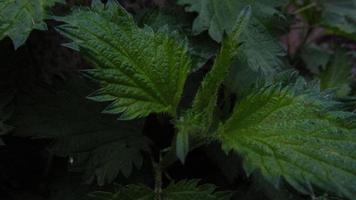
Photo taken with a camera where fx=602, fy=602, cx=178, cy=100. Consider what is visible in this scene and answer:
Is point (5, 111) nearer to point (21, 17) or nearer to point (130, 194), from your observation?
point (21, 17)

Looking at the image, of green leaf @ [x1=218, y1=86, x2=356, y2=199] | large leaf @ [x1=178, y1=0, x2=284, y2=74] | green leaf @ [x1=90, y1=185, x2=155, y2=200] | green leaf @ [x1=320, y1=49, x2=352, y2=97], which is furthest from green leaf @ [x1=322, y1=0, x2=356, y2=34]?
green leaf @ [x1=90, y1=185, x2=155, y2=200]

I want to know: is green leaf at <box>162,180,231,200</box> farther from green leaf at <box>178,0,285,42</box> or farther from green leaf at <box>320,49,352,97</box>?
green leaf at <box>320,49,352,97</box>

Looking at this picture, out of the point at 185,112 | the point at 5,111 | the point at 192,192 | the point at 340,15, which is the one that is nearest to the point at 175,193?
the point at 192,192

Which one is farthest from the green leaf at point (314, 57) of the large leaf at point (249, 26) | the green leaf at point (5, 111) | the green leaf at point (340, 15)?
the green leaf at point (5, 111)

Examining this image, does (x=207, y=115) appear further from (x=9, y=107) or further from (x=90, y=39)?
(x=9, y=107)

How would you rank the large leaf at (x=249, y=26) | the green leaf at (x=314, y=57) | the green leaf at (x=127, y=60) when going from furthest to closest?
the green leaf at (x=314, y=57)
the large leaf at (x=249, y=26)
the green leaf at (x=127, y=60)

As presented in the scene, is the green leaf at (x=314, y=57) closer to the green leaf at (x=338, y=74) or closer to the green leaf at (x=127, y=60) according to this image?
the green leaf at (x=338, y=74)

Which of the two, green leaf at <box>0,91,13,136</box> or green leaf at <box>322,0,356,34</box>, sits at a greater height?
green leaf at <box>322,0,356,34</box>
